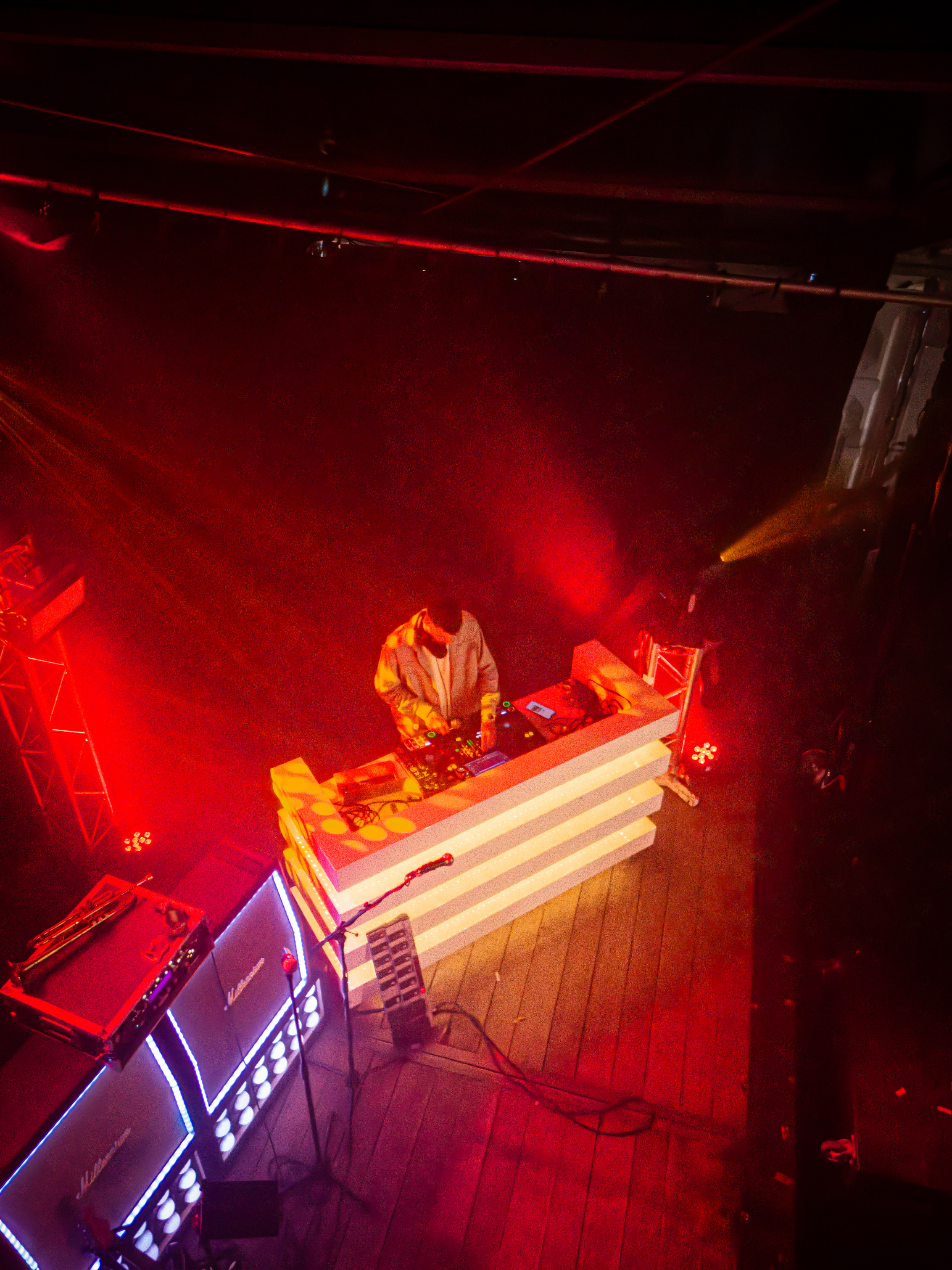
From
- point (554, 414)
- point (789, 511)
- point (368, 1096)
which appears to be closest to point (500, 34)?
point (554, 414)

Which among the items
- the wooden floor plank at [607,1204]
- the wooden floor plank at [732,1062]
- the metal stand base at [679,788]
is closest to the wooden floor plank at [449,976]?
the wooden floor plank at [607,1204]

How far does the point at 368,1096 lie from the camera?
11.2ft

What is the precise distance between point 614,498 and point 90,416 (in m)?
3.28

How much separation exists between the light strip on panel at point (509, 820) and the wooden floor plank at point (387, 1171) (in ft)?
3.05

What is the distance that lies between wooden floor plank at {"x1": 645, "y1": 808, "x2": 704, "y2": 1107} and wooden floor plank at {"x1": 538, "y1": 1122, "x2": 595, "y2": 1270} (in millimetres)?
401

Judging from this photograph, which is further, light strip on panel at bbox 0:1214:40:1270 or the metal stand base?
the metal stand base

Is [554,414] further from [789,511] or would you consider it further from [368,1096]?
[368,1096]

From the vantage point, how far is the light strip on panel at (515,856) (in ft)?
11.9

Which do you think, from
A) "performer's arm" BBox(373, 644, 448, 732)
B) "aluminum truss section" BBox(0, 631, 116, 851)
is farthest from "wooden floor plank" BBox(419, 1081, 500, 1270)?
"aluminum truss section" BBox(0, 631, 116, 851)

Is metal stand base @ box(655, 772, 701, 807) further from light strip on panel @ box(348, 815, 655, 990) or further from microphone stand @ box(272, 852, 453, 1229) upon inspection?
microphone stand @ box(272, 852, 453, 1229)

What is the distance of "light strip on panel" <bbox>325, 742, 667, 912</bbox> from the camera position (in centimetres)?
336

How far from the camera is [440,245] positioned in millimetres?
2934

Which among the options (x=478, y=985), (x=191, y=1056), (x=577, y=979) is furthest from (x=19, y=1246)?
A: (x=577, y=979)

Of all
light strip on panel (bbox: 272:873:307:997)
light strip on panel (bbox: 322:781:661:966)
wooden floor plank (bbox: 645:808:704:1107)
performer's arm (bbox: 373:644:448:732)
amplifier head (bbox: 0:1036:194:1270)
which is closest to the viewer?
amplifier head (bbox: 0:1036:194:1270)
